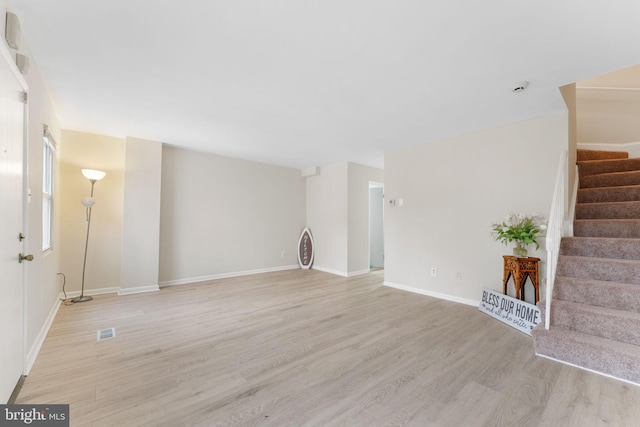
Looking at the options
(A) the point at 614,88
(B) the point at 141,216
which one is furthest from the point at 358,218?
(A) the point at 614,88

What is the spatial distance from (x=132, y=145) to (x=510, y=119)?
5373 millimetres

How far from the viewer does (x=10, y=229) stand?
1591 mm

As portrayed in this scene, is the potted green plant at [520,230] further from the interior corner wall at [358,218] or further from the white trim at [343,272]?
the white trim at [343,272]

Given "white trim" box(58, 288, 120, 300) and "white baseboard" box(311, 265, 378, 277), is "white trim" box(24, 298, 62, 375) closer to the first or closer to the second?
"white trim" box(58, 288, 120, 300)

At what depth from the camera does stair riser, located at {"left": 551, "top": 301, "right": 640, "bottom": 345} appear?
6.59ft

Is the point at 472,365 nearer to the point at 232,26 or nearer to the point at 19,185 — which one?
the point at 232,26

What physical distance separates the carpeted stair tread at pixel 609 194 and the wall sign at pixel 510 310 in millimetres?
1720

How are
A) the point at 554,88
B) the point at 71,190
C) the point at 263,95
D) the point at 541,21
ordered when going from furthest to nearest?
the point at 71,190, the point at 263,95, the point at 554,88, the point at 541,21

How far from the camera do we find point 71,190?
12.4 ft

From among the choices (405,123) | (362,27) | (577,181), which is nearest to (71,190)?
(362,27)

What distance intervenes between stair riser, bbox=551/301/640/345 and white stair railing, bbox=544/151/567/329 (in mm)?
100

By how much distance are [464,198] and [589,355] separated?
2.15 m

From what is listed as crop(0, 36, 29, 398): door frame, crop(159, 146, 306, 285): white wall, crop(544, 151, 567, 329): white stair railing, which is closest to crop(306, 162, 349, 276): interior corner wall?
crop(159, 146, 306, 285): white wall

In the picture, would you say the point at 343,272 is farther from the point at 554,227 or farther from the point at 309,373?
the point at 554,227
